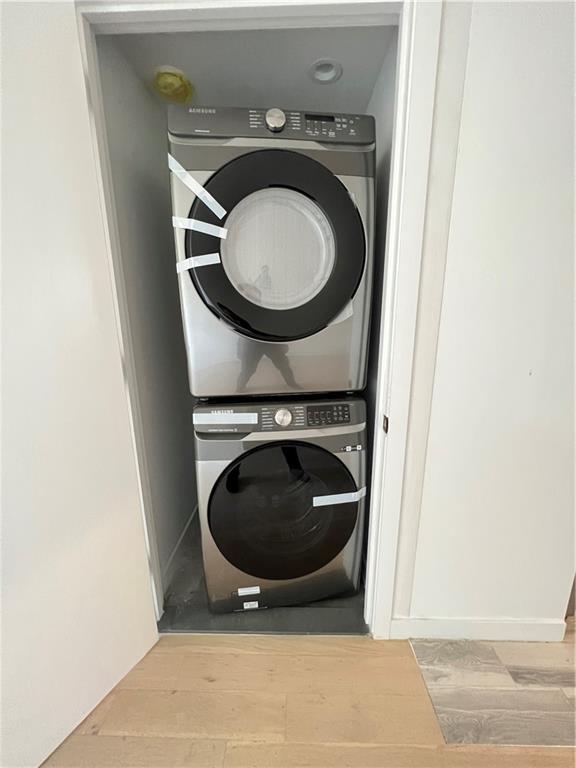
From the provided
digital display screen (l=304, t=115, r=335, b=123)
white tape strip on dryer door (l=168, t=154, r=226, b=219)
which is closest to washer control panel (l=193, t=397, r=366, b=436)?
white tape strip on dryer door (l=168, t=154, r=226, b=219)

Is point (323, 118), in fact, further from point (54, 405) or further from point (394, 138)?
point (54, 405)

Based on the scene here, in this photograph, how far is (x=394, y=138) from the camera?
880 millimetres

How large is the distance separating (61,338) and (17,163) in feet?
1.18

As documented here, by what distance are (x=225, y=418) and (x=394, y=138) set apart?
886 mm

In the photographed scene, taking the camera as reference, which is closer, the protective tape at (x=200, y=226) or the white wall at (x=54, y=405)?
the white wall at (x=54, y=405)

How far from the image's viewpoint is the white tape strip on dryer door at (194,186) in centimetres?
97

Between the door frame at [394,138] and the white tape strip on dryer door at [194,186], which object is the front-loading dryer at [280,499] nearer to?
the door frame at [394,138]

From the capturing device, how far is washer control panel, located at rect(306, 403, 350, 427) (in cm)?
114

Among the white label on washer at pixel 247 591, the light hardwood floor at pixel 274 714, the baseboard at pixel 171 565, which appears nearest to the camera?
the light hardwood floor at pixel 274 714

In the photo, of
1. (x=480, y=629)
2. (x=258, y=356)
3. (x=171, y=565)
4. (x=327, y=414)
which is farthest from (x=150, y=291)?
(x=480, y=629)

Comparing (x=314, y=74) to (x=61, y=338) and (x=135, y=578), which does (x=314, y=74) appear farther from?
(x=135, y=578)

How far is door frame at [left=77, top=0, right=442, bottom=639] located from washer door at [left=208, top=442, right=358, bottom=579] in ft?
0.56

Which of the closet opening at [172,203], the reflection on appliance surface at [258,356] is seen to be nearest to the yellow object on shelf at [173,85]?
the closet opening at [172,203]

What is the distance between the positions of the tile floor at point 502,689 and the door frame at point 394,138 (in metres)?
0.42
